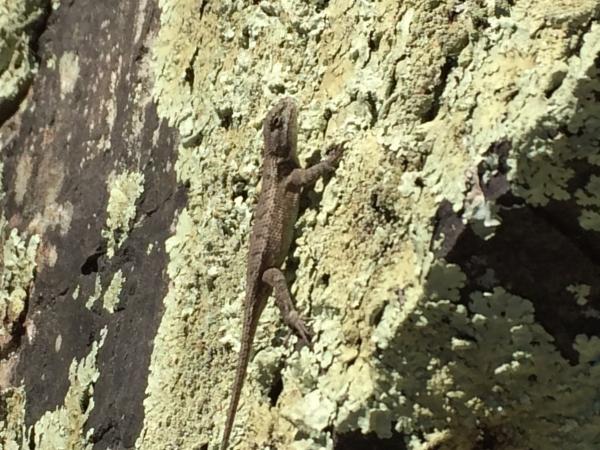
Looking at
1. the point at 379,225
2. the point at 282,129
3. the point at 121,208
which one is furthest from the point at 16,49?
the point at 379,225

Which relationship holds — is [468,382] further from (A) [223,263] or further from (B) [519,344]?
(A) [223,263]

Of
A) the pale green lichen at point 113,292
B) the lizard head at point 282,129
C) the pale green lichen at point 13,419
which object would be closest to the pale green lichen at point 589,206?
the lizard head at point 282,129

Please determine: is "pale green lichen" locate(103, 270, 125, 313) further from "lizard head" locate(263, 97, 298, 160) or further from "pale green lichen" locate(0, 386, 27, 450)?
"lizard head" locate(263, 97, 298, 160)

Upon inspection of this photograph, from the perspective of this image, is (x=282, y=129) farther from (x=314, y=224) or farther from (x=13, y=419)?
(x=13, y=419)

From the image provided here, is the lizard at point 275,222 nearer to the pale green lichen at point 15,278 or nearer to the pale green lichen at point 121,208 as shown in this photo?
the pale green lichen at point 121,208

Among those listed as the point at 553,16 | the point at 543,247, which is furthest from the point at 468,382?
the point at 553,16

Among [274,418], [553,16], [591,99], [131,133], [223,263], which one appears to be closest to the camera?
[591,99]
